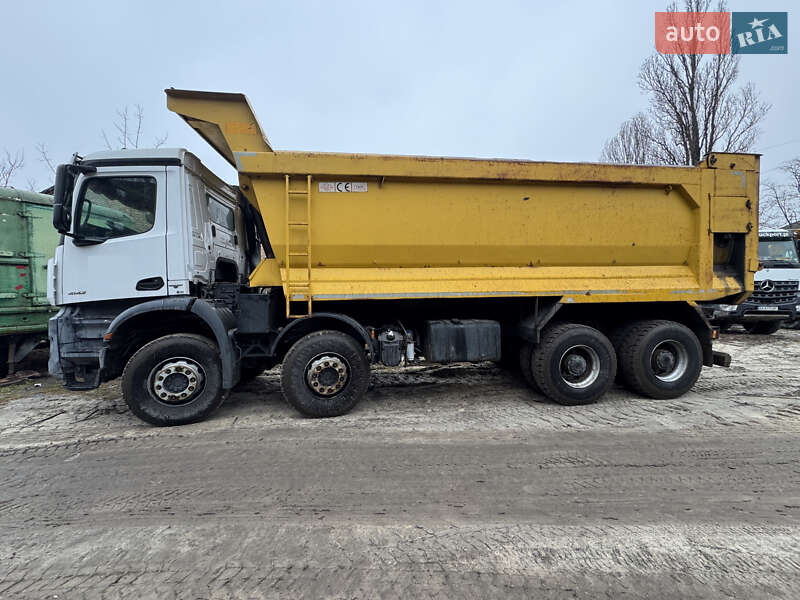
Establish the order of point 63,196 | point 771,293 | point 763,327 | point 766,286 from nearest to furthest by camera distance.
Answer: point 63,196 → point 771,293 → point 766,286 → point 763,327

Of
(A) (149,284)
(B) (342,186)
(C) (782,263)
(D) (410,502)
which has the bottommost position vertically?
→ (D) (410,502)

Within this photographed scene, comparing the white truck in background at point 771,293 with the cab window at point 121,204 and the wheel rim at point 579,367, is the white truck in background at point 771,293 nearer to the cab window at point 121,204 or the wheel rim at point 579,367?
the wheel rim at point 579,367

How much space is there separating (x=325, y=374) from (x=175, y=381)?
1626 millimetres

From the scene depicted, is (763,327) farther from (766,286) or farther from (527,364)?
(527,364)

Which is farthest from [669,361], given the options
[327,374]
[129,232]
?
[129,232]

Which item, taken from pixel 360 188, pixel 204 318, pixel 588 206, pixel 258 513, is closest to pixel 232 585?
pixel 258 513

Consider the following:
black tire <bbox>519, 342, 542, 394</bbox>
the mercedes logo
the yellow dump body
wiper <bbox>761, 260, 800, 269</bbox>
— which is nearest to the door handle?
the yellow dump body

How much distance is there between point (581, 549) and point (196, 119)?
5396mm

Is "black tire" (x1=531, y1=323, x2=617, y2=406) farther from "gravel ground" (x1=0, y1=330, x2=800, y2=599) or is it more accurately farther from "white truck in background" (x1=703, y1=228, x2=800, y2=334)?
"white truck in background" (x1=703, y1=228, x2=800, y2=334)

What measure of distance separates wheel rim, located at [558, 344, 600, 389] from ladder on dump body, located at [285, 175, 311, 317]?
322 cm

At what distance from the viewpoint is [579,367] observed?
480 cm

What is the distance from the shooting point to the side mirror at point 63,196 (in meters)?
3.85

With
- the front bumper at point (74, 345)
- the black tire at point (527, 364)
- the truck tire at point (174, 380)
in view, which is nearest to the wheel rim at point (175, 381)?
the truck tire at point (174, 380)

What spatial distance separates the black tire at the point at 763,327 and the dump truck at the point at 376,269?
7.41 m
